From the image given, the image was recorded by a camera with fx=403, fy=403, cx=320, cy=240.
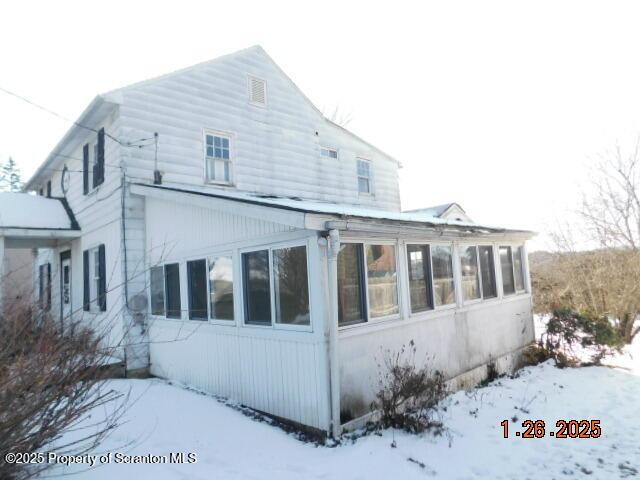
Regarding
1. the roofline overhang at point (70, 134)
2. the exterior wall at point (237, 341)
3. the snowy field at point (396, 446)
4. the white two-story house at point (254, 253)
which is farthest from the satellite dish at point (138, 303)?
the roofline overhang at point (70, 134)

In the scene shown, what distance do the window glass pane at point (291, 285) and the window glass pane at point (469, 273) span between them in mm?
4301

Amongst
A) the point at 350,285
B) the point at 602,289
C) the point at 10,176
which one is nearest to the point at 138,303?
the point at 350,285

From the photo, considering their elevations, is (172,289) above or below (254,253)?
below

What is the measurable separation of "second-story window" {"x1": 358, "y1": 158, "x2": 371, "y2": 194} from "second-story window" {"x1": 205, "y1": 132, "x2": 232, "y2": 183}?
5633 mm

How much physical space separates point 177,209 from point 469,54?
25.1 feet

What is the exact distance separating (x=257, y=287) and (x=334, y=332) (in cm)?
158

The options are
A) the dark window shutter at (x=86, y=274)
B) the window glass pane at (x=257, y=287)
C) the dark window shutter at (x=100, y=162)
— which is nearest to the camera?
the window glass pane at (x=257, y=287)

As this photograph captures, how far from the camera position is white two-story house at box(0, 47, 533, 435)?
18.3 feet

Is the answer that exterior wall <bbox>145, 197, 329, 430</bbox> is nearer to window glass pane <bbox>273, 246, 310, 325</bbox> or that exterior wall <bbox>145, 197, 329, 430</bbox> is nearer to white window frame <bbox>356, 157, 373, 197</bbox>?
window glass pane <bbox>273, 246, 310, 325</bbox>

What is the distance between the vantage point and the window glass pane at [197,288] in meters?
7.45

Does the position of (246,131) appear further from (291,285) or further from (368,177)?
→ (291,285)

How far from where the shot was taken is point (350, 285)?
5898 mm

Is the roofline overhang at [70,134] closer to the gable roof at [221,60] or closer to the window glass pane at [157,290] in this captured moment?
the gable roof at [221,60]

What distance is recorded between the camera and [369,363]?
591cm
